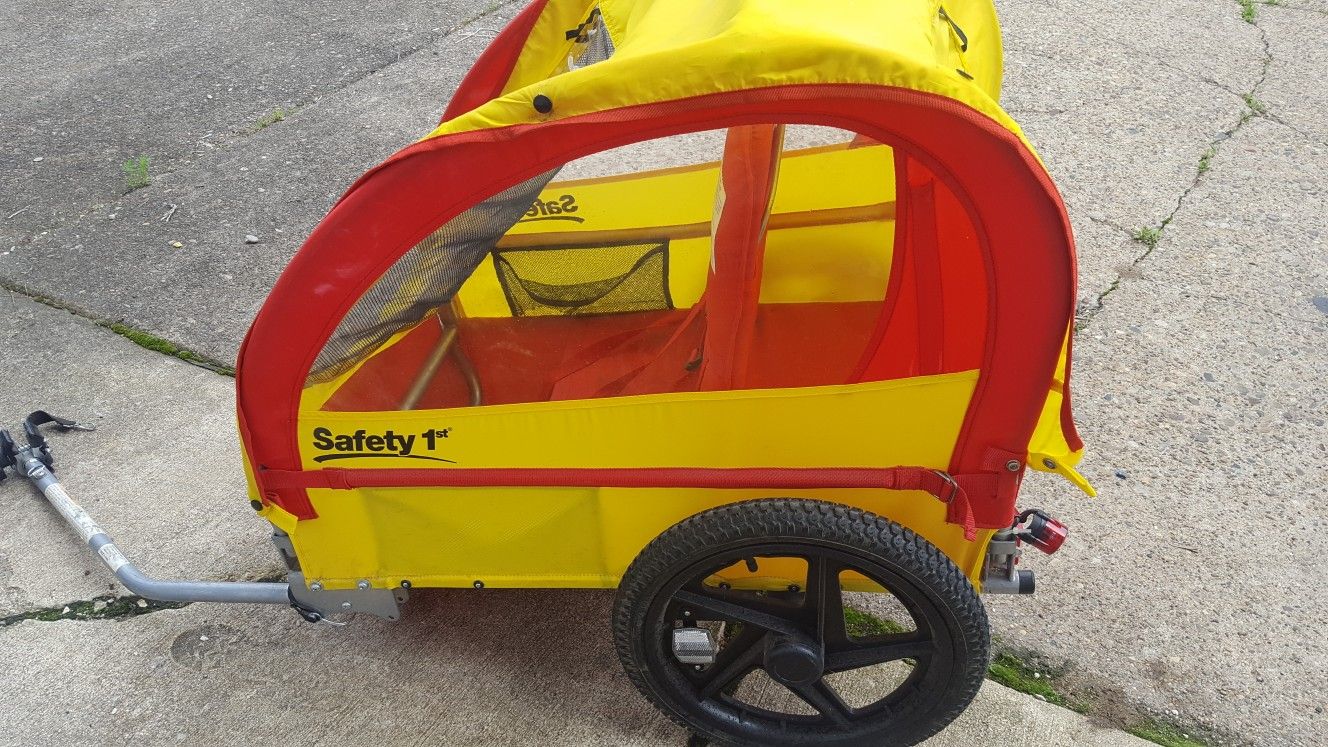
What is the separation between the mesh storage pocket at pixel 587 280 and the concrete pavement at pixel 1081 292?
2.18 ft

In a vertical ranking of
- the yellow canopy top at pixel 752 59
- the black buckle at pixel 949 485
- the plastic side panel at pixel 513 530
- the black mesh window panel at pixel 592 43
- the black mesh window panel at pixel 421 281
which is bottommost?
the plastic side panel at pixel 513 530

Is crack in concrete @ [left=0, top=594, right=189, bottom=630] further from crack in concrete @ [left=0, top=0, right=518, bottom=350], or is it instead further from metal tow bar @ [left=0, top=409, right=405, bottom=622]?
crack in concrete @ [left=0, top=0, right=518, bottom=350]

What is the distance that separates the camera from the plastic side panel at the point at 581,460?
1.63m

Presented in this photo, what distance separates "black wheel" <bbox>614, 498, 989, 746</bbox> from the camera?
5.34ft

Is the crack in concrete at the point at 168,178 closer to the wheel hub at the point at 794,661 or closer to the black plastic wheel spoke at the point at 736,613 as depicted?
the black plastic wheel spoke at the point at 736,613

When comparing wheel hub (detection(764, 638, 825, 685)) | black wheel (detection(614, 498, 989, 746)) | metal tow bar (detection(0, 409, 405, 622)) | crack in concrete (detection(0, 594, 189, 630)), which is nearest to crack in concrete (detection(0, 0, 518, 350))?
metal tow bar (detection(0, 409, 405, 622))

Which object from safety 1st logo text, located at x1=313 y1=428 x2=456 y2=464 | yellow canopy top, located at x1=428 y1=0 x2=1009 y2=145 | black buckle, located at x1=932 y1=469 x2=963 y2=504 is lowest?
black buckle, located at x1=932 y1=469 x2=963 y2=504

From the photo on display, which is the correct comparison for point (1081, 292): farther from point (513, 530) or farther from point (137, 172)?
point (137, 172)

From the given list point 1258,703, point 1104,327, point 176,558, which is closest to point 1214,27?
point 1104,327

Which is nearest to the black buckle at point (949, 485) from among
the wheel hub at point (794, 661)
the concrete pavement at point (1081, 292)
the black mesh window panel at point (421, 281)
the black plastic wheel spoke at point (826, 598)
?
the black plastic wheel spoke at point (826, 598)

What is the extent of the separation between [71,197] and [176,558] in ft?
6.37

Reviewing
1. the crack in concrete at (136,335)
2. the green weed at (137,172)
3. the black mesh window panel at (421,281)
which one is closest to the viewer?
the black mesh window panel at (421,281)

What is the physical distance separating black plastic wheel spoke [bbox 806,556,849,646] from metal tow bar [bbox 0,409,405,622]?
2.60 feet

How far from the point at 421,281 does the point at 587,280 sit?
0.72 m
